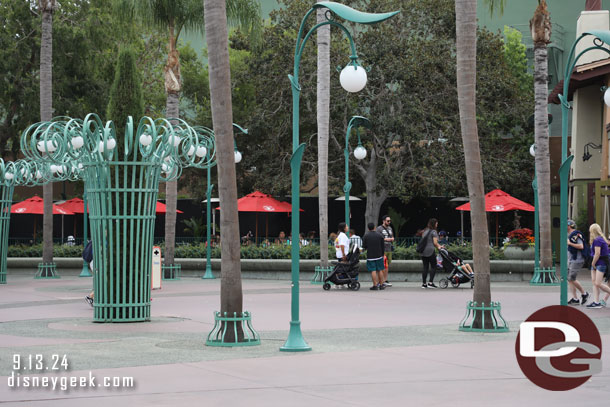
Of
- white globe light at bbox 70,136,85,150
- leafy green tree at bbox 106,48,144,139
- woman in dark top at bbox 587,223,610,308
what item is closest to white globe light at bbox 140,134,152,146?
leafy green tree at bbox 106,48,144,139

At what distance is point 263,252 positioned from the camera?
98.4ft

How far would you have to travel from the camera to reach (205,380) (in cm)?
935

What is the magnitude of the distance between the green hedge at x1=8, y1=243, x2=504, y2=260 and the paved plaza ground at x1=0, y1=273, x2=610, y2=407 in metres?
7.72

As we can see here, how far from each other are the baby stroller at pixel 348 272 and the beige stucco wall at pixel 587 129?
15.9m

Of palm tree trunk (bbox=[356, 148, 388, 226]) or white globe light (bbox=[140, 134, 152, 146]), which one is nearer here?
white globe light (bbox=[140, 134, 152, 146])

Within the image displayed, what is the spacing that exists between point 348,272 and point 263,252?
7.07 meters

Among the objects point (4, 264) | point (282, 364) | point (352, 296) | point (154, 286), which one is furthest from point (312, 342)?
point (4, 264)

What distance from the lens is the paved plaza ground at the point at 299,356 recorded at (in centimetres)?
838

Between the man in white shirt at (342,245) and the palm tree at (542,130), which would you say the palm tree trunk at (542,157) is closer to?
the palm tree at (542,130)

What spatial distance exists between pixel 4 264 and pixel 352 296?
11.5 m

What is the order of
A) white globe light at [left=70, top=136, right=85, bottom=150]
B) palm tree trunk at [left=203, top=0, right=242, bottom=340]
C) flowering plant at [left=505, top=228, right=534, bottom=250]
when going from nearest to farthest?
palm tree trunk at [left=203, top=0, right=242, bottom=340] → white globe light at [left=70, top=136, right=85, bottom=150] → flowering plant at [left=505, top=228, right=534, bottom=250]

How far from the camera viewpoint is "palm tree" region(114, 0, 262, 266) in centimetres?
2823

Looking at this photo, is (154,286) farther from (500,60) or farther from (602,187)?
(500,60)

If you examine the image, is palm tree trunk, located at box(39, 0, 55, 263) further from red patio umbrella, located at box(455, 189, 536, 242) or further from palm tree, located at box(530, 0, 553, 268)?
red patio umbrella, located at box(455, 189, 536, 242)
